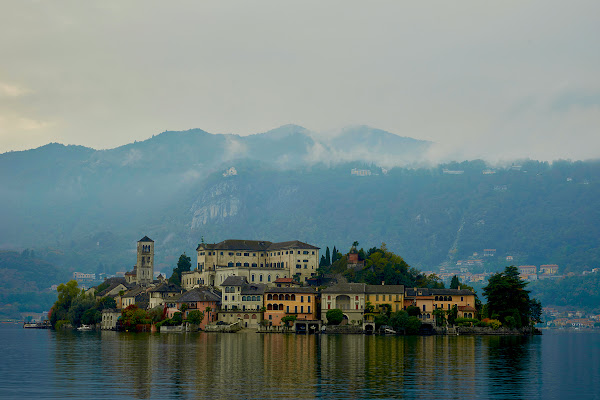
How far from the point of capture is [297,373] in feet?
211

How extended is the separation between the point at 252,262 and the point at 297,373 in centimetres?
13179

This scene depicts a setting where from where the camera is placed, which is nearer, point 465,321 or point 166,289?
point 465,321

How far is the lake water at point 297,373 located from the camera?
2099 inches

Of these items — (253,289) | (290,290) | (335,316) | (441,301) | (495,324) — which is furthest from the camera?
(253,289)

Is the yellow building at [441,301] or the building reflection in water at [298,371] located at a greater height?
the yellow building at [441,301]

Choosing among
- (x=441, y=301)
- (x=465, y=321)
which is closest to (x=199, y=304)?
(x=441, y=301)

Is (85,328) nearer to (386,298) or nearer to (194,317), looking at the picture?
(194,317)

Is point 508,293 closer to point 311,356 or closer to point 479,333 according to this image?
point 479,333

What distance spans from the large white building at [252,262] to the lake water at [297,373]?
8586 cm

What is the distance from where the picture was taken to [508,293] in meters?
141

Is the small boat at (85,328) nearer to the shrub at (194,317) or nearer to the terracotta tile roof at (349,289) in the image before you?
the shrub at (194,317)

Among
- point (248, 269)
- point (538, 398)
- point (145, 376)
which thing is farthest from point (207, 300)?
point (538, 398)

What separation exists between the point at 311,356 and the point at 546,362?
23434 millimetres


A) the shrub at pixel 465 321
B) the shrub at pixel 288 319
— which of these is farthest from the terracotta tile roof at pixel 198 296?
the shrub at pixel 465 321
